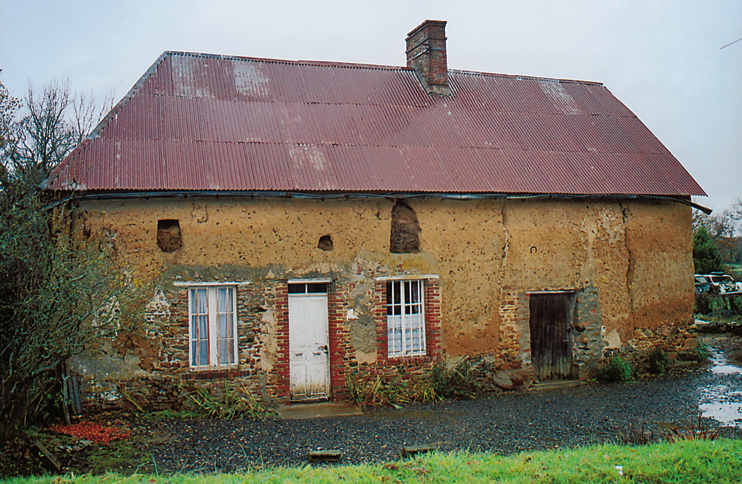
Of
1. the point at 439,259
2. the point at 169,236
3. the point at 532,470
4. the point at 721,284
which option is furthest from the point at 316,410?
the point at 721,284

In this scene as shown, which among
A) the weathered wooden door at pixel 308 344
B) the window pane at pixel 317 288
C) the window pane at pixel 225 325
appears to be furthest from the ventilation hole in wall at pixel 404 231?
the window pane at pixel 225 325

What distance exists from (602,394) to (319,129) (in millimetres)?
7157

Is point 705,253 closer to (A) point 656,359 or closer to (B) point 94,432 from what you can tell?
(A) point 656,359

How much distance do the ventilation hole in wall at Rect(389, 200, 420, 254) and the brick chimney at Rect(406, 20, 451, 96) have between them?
4.06 meters

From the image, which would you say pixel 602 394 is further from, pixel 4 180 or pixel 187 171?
pixel 4 180

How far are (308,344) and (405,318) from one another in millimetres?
1828

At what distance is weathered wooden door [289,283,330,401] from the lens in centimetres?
1049

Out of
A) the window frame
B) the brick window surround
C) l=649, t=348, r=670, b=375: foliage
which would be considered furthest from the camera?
l=649, t=348, r=670, b=375: foliage

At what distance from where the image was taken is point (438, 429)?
28.6 feet

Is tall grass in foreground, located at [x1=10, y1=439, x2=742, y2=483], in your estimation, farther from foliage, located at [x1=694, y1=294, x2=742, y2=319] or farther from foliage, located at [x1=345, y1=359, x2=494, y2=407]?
foliage, located at [x1=694, y1=294, x2=742, y2=319]

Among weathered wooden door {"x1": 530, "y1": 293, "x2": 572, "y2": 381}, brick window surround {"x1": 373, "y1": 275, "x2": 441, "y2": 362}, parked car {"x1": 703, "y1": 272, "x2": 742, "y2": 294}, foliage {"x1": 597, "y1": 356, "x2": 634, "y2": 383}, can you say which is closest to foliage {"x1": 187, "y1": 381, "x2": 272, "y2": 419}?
brick window surround {"x1": 373, "y1": 275, "x2": 441, "y2": 362}

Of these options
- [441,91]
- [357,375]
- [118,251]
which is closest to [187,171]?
[118,251]

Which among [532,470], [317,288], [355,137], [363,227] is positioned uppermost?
[355,137]

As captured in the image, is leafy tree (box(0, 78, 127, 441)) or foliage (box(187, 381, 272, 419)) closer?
leafy tree (box(0, 78, 127, 441))
